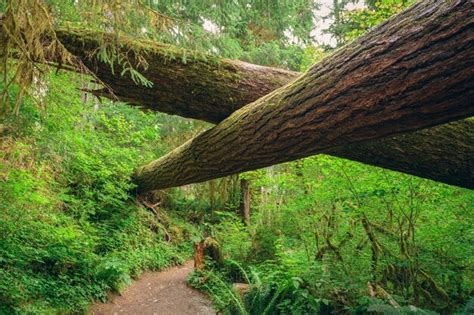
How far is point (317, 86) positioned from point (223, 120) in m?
1.62

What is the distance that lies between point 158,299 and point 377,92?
257 inches

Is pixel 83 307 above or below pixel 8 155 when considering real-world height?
below

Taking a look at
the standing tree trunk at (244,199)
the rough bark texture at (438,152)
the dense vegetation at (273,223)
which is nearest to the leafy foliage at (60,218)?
the dense vegetation at (273,223)

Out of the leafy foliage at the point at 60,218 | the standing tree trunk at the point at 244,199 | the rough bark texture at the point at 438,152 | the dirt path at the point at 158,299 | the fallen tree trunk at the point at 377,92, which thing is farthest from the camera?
A: the standing tree trunk at the point at 244,199

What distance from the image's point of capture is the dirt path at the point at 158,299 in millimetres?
6145

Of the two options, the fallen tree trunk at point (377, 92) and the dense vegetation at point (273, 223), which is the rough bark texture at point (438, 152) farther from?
the fallen tree trunk at point (377, 92)

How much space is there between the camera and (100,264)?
618 centimetres

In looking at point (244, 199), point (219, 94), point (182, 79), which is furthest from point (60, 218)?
point (244, 199)

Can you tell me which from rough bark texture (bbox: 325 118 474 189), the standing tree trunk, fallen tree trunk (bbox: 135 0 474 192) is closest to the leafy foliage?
fallen tree trunk (bbox: 135 0 474 192)

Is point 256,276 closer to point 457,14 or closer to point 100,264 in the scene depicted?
point 100,264

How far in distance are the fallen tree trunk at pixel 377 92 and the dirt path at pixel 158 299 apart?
4371 millimetres

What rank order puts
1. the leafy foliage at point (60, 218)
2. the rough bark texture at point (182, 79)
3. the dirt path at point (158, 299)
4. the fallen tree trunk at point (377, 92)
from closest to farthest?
the fallen tree trunk at point (377, 92)
the rough bark texture at point (182, 79)
the leafy foliage at point (60, 218)
the dirt path at point (158, 299)

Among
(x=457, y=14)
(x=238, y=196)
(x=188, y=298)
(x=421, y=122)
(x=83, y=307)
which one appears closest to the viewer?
(x=457, y=14)

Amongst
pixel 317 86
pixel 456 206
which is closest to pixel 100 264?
pixel 317 86
